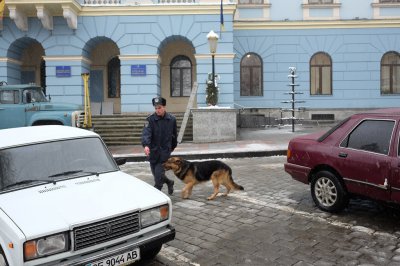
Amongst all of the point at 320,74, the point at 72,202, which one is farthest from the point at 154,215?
the point at 320,74

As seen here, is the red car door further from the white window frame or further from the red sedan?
the white window frame

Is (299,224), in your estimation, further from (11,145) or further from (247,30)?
(247,30)

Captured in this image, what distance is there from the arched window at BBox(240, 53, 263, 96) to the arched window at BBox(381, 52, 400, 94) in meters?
7.04

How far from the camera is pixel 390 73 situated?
23.4 meters

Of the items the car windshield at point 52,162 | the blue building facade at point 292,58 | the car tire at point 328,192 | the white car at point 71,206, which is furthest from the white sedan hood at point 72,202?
the blue building facade at point 292,58

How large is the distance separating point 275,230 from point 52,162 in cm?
299

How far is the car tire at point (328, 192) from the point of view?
5.91 metres

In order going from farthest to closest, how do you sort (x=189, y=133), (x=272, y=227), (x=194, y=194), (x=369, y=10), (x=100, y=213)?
1. (x=369, y=10)
2. (x=189, y=133)
3. (x=194, y=194)
4. (x=272, y=227)
5. (x=100, y=213)

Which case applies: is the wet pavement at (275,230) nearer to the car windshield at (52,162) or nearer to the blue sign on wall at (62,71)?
the car windshield at (52,162)

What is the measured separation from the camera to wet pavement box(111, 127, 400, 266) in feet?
14.9

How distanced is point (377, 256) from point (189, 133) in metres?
12.7

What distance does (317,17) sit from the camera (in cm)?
2305

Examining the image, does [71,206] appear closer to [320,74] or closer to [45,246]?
[45,246]

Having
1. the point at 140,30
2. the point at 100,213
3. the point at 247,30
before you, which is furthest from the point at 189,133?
the point at 100,213
